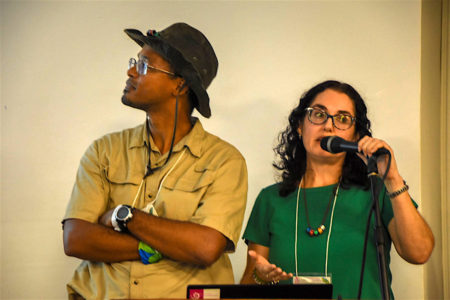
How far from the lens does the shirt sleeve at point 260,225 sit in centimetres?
300

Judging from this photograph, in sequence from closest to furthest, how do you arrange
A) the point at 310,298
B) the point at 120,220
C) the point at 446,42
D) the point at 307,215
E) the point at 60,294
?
the point at 310,298, the point at 120,220, the point at 307,215, the point at 446,42, the point at 60,294

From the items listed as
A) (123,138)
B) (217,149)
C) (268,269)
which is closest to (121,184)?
(123,138)

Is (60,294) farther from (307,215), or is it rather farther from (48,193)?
(307,215)

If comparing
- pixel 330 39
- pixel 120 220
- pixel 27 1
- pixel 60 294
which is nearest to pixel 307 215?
pixel 120 220

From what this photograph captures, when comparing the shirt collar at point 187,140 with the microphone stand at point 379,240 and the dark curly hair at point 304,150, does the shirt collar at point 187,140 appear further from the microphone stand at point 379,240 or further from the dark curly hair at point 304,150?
the microphone stand at point 379,240

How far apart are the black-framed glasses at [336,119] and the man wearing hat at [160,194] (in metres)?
0.44

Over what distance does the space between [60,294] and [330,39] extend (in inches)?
94.6

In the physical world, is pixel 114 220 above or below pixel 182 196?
below

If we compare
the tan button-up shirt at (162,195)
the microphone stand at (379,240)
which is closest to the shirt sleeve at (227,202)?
the tan button-up shirt at (162,195)

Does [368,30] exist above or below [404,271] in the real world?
above

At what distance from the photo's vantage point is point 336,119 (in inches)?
114

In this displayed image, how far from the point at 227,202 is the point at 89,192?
668mm

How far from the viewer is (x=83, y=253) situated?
2621mm

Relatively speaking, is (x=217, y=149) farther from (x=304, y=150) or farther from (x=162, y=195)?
(x=304, y=150)
